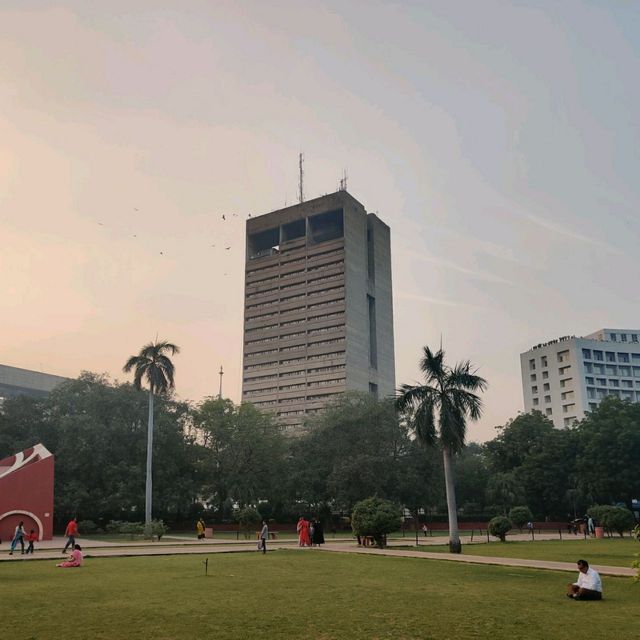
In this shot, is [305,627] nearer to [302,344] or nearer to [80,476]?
[80,476]

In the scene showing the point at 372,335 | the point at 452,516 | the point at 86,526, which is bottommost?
the point at 86,526

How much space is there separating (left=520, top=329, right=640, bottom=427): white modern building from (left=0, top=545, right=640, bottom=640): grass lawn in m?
114

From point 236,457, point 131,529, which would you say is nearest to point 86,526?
point 131,529

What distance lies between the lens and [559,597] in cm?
1485

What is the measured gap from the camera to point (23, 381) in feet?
484

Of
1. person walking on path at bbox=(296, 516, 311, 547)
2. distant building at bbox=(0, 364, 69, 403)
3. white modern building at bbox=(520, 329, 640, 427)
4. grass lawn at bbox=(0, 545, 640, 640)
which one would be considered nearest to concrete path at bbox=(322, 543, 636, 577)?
grass lawn at bbox=(0, 545, 640, 640)

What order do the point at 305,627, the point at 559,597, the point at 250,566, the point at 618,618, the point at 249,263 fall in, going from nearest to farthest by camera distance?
the point at 305,627 < the point at 618,618 < the point at 559,597 < the point at 250,566 < the point at 249,263

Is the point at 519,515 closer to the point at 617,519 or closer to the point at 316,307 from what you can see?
the point at 617,519

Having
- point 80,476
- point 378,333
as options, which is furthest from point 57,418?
point 378,333

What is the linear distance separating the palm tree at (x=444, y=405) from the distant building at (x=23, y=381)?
124 metres

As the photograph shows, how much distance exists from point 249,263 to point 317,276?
71.0ft

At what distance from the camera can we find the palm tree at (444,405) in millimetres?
31486

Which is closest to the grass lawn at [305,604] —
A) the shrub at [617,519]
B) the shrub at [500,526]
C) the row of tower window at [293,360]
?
the shrub at [500,526]

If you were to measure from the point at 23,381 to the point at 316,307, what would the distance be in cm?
6845
